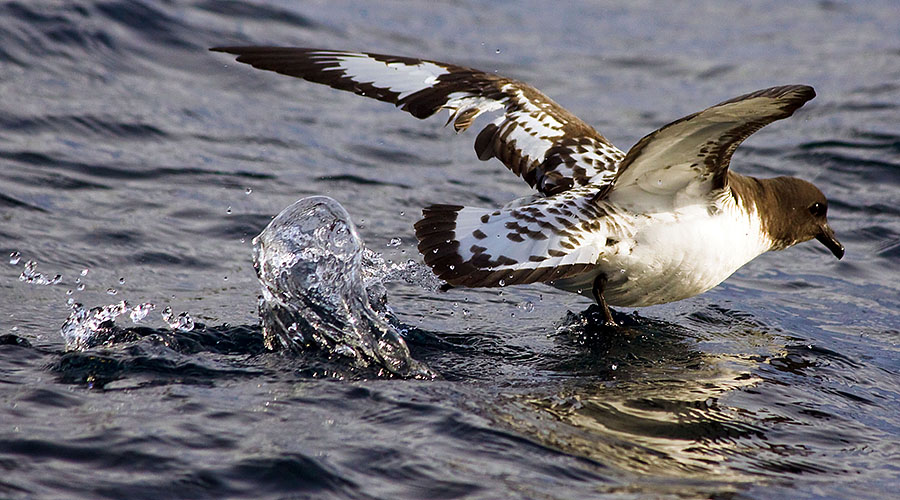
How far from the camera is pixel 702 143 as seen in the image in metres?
4.89

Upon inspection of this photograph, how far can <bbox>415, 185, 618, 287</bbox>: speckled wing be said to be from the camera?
475cm

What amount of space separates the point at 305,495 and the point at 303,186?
4784 mm

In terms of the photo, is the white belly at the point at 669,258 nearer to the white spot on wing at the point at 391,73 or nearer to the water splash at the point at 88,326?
the white spot on wing at the point at 391,73

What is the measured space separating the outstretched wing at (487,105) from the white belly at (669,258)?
1.99 ft

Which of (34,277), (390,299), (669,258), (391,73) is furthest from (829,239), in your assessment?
(34,277)

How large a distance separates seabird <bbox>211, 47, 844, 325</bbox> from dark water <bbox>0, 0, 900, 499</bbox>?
0.45 meters

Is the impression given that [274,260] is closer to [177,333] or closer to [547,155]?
[177,333]

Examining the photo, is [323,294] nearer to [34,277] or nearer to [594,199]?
[594,199]

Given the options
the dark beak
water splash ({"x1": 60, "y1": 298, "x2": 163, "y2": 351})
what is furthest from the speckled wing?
the dark beak

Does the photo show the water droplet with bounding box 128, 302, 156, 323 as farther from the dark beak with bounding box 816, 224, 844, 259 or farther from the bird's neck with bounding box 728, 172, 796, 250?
the dark beak with bounding box 816, 224, 844, 259

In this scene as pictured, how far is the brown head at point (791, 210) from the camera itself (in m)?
6.01

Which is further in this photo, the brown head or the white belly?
the brown head

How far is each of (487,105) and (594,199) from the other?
1.21 meters

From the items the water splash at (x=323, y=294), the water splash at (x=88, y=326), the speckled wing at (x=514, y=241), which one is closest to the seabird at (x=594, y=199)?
the speckled wing at (x=514, y=241)
